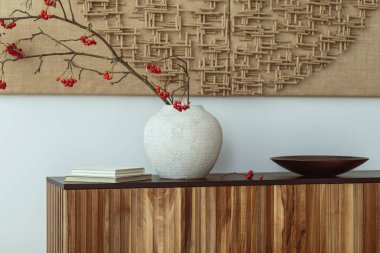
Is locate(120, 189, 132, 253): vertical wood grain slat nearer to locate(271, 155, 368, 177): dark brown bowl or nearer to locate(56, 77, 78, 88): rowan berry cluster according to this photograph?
locate(56, 77, 78, 88): rowan berry cluster

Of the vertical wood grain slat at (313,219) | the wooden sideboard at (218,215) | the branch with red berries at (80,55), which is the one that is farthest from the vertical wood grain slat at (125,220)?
the vertical wood grain slat at (313,219)

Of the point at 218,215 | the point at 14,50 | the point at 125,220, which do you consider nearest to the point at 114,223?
the point at 125,220

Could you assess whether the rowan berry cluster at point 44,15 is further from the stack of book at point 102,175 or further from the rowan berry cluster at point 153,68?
the stack of book at point 102,175

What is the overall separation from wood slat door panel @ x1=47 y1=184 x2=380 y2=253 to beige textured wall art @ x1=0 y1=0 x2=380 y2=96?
676 mm

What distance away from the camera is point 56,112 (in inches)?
130

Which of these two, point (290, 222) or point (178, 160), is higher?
point (178, 160)

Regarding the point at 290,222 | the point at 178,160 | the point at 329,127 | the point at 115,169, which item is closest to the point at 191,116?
the point at 178,160

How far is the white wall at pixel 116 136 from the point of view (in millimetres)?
3256

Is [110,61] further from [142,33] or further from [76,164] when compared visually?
[76,164]

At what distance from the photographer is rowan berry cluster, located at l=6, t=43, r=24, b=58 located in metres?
3.17

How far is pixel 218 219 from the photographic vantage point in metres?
2.95

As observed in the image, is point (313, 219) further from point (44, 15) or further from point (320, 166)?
point (44, 15)

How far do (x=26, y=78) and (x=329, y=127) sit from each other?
5.12 feet

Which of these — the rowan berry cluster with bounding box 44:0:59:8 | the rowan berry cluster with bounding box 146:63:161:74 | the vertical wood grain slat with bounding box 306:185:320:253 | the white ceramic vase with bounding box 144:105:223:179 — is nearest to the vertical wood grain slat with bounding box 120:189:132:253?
the white ceramic vase with bounding box 144:105:223:179
